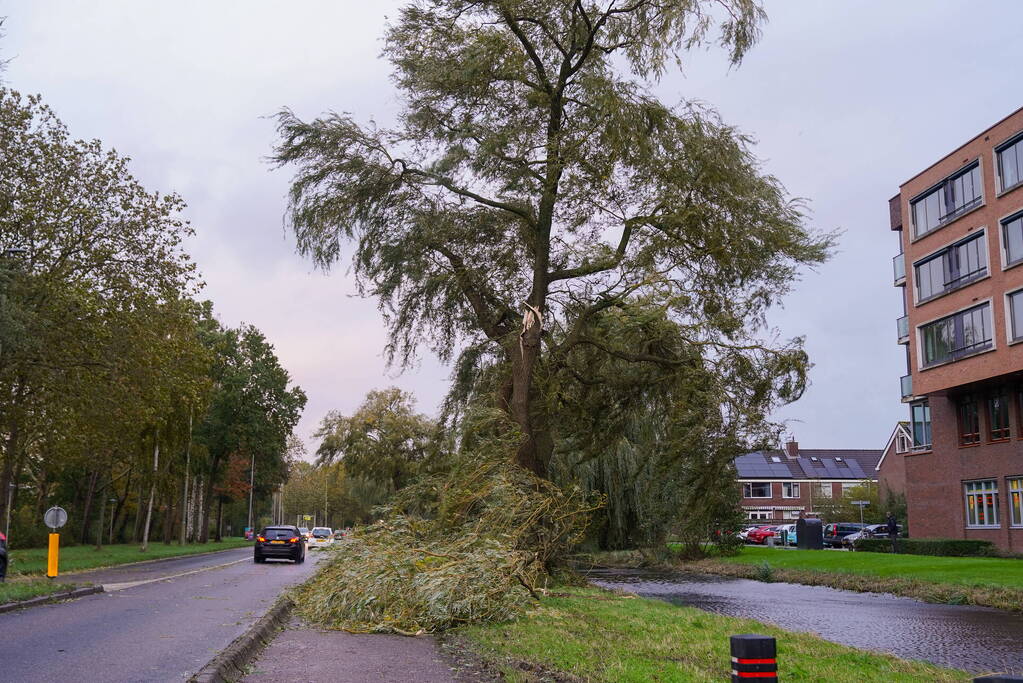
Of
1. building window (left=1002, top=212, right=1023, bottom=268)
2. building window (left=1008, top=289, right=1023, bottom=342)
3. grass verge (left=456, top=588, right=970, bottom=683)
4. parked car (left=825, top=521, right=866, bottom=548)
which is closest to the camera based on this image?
grass verge (left=456, top=588, right=970, bottom=683)

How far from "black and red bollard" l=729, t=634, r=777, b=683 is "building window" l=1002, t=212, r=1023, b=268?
37.5 m

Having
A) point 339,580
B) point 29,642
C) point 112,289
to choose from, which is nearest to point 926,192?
point 112,289

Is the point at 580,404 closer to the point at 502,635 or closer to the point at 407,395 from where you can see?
the point at 502,635

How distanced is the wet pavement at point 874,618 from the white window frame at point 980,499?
613 inches

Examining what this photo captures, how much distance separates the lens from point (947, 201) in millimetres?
43531

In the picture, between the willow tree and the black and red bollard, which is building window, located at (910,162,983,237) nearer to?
the willow tree

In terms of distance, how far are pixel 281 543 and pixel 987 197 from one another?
31.3m

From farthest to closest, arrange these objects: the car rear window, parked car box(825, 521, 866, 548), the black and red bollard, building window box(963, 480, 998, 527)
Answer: parked car box(825, 521, 866, 548) < building window box(963, 480, 998, 527) < the car rear window < the black and red bollard

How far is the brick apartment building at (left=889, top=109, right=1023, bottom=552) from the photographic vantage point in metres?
38.6

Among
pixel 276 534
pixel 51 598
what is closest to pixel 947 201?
pixel 276 534

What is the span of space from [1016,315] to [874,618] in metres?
23.6

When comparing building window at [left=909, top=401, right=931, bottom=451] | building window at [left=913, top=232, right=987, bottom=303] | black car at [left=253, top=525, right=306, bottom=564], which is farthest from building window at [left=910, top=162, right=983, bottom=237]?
black car at [left=253, top=525, right=306, bottom=564]

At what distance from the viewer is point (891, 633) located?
15.9m

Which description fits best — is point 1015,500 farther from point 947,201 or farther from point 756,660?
point 756,660
